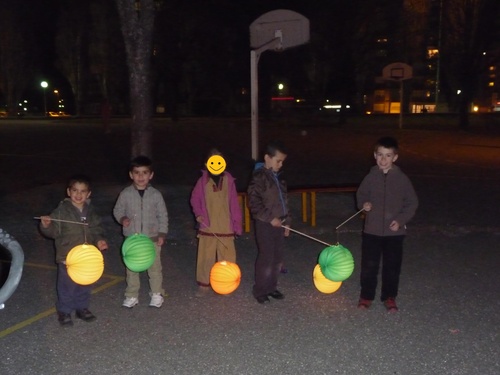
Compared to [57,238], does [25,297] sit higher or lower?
lower

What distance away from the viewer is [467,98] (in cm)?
3391

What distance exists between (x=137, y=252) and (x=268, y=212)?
3.91ft

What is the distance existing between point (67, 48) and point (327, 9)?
3458 cm

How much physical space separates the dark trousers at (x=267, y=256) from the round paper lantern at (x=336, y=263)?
1.54ft

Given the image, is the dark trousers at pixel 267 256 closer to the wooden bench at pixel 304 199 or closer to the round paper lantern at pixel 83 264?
the round paper lantern at pixel 83 264

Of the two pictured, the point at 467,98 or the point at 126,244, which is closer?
the point at 126,244

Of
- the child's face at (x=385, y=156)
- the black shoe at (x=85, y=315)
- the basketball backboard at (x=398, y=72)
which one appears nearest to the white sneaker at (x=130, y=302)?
the black shoe at (x=85, y=315)

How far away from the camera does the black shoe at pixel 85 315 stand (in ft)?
16.9

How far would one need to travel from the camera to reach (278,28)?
15102 mm

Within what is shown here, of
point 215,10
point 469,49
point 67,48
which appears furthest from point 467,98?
point 67,48

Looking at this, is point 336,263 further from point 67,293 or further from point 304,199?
point 304,199

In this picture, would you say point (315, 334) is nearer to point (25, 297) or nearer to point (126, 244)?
point (126, 244)

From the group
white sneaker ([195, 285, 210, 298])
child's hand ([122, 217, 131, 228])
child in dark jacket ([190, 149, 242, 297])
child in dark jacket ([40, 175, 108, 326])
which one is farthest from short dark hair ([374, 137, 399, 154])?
child in dark jacket ([40, 175, 108, 326])


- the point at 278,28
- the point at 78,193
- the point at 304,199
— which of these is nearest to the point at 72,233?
the point at 78,193
